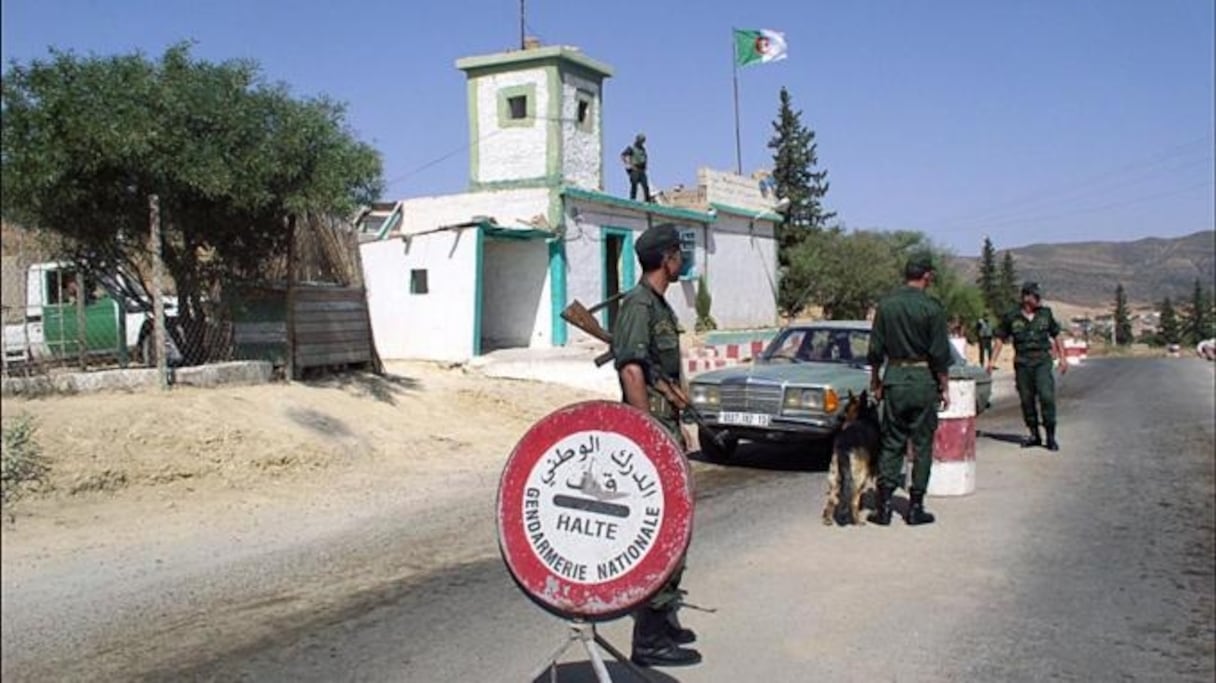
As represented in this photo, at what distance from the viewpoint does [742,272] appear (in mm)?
26891

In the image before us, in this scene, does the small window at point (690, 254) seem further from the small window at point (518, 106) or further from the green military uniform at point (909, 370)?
the green military uniform at point (909, 370)

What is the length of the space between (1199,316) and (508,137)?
38.1 feet

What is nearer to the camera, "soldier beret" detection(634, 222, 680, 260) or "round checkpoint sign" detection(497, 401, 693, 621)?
"round checkpoint sign" detection(497, 401, 693, 621)

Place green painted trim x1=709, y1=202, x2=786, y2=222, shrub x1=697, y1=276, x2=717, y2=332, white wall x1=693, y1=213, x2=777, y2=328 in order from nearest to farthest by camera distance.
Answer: shrub x1=697, y1=276, x2=717, y2=332
green painted trim x1=709, y1=202, x2=786, y2=222
white wall x1=693, y1=213, x2=777, y2=328

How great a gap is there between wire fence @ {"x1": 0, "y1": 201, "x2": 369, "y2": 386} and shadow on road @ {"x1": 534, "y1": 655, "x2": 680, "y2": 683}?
5.89m

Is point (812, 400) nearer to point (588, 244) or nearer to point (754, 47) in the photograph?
point (754, 47)

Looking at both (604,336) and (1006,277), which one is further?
(1006,277)

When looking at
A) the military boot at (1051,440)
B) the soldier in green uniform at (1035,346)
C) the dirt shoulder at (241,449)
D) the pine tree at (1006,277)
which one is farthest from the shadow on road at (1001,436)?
the pine tree at (1006,277)

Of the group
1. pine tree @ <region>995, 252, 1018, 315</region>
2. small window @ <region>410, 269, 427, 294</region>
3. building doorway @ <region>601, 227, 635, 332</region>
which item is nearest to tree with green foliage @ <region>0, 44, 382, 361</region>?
small window @ <region>410, 269, 427, 294</region>

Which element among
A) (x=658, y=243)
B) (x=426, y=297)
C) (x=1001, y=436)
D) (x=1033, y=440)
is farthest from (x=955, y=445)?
(x=426, y=297)

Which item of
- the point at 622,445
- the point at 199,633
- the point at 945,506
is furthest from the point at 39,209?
the point at 945,506

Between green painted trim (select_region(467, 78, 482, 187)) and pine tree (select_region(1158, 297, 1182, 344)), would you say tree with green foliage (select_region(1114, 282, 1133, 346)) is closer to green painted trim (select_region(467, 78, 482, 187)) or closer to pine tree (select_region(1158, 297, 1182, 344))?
pine tree (select_region(1158, 297, 1182, 344))

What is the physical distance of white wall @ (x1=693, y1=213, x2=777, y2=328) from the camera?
83.3 feet

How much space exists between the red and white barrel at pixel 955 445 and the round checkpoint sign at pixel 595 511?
19.7ft
